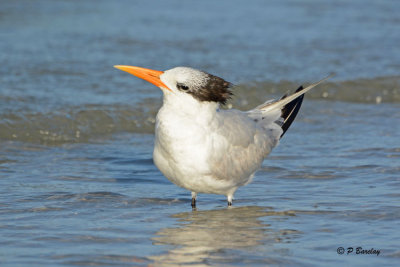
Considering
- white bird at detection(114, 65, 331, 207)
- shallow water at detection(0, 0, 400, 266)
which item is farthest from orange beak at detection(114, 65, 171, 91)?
shallow water at detection(0, 0, 400, 266)

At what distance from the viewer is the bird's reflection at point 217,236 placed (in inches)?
170

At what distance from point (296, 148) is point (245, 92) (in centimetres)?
271

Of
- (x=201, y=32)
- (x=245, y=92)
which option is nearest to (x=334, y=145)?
(x=245, y=92)

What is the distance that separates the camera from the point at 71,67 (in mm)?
10383

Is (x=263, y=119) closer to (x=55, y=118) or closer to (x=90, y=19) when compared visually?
(x=55, y=118)

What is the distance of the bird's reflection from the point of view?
14.2ft

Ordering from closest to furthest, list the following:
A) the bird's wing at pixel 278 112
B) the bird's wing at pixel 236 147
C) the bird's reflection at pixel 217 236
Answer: the bird's reflection at pixel 217 236 < the bird's wing at pixel 236 147 < the bird's wing at pixel 278 112

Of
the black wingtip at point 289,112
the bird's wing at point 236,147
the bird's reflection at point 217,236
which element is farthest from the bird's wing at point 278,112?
the bird's reflection at point 217,236

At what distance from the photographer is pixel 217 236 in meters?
4.76

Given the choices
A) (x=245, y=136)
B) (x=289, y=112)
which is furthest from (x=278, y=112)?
(x=245, y=136)

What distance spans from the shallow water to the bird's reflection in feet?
0.05

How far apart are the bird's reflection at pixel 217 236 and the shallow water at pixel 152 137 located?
0.05 feet

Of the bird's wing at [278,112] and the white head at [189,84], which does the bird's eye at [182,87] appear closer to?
the white head at [189,84]

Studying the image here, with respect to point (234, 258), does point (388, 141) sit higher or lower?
higher
